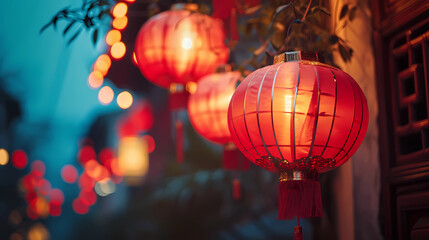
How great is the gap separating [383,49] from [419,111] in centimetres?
33

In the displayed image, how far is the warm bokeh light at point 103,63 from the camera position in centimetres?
531

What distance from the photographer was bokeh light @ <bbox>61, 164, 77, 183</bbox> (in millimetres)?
9352

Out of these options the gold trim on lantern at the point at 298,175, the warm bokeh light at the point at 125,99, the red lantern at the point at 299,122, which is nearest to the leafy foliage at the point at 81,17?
the red lantern at the point at 299,122

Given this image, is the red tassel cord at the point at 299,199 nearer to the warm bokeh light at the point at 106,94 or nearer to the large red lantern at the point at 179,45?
the large red lantern at the point at 179,45

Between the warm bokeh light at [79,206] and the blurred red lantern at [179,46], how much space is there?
6001 millimetres

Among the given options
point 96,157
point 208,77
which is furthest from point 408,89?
point 96,157

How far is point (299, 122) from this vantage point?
61.6 inches

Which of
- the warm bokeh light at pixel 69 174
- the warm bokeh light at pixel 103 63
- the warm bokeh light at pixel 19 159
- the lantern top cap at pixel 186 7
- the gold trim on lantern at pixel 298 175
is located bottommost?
the gold trim on lantern at pixel 298 175

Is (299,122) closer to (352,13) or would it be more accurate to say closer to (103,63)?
(352,13)

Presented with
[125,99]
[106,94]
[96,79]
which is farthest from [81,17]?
[106,94]

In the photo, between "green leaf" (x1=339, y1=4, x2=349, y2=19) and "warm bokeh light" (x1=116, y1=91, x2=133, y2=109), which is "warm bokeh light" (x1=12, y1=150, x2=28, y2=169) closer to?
"warm bokeh light" (x1=116, y1=91, x2=133, y2=109)

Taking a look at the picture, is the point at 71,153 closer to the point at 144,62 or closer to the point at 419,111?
the point at 144,62

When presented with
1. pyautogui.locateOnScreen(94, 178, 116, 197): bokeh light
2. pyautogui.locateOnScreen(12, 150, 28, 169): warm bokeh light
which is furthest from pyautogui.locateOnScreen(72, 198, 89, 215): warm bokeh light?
pyautogui.locateOnScreen(12, 150, 28, 169): warm bokeh light

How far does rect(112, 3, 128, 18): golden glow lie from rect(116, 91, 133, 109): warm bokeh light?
153 inches
